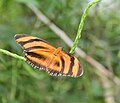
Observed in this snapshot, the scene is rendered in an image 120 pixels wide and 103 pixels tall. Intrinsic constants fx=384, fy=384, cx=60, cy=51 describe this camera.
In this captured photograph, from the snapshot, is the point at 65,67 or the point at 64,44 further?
the point at 64,44

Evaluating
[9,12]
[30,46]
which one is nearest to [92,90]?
[9,12]

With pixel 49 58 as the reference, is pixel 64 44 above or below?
above

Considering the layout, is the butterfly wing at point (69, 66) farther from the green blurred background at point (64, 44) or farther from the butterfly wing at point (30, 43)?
the green blurred background at point (64, 44)

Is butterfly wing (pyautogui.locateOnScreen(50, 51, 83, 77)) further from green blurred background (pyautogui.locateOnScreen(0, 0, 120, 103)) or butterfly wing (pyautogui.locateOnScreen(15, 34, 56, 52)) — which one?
green blurred background (pyautogui.locateOnScreen(0, 0, 120, 103))

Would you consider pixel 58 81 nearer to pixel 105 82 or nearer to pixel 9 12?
pixel 105 82

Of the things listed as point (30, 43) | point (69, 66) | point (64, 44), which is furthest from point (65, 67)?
point (64, 44)

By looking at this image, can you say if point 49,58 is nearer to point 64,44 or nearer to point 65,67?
point 65,67

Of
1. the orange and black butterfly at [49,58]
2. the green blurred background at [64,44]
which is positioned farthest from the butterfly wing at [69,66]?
the green blurred background at [64,44]

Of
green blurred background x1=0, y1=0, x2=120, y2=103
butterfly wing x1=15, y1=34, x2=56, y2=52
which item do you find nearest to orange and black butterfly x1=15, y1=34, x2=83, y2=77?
butterfly wing x1=15, y1=34, x2=56, y2=52
